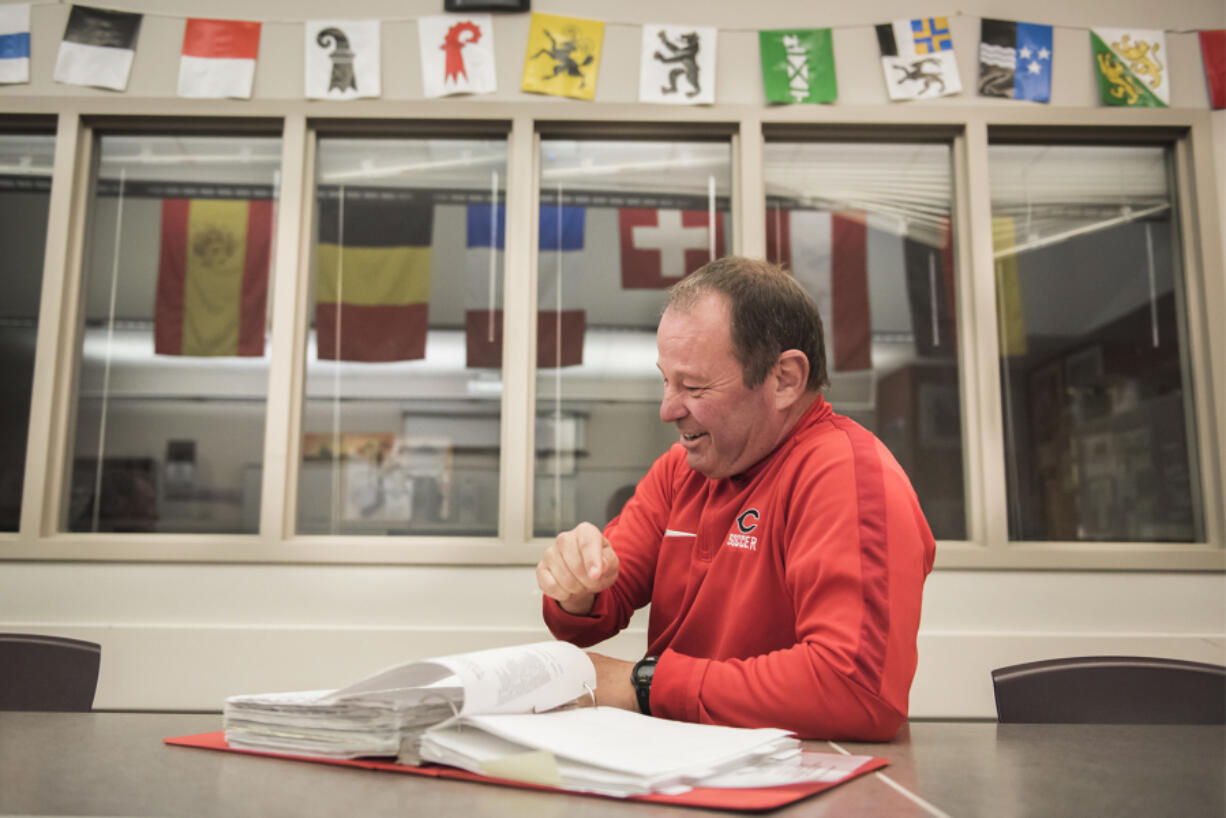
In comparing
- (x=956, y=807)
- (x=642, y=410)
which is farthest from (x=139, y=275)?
(x=956, y=807)

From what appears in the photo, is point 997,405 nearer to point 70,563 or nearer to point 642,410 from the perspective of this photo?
point 642,410

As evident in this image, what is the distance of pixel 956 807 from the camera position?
66cm

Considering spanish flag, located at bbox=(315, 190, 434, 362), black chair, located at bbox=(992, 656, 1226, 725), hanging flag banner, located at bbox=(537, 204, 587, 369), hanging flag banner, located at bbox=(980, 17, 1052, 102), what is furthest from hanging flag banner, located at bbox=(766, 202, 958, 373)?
black chair, located at bbox=(992, 656, 1226, 725)

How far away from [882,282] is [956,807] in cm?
246

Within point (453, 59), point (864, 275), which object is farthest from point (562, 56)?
point (864, 275)

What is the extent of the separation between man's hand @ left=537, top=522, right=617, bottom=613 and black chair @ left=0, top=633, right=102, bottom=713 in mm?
778

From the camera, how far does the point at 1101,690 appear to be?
1270mm

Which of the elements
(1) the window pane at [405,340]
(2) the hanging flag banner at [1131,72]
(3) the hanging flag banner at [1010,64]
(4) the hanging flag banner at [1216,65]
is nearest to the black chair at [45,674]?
(1) the window pane at [405,340]

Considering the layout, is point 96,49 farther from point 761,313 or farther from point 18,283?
point 761,313

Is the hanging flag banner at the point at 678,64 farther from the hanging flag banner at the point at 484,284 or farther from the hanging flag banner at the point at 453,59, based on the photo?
the hanging flag banner at the point at 484,284

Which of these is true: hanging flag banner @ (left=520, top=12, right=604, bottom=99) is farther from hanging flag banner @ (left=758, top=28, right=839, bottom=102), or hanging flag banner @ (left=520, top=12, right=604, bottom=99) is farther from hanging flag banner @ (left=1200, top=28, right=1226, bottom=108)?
hanging flag banner @ (left=1200, top=28, right=1226, bottom=108)

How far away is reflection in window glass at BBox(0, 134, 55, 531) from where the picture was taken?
2707 mm

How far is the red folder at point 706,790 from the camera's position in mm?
620

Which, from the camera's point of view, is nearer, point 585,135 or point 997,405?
point 997,405
